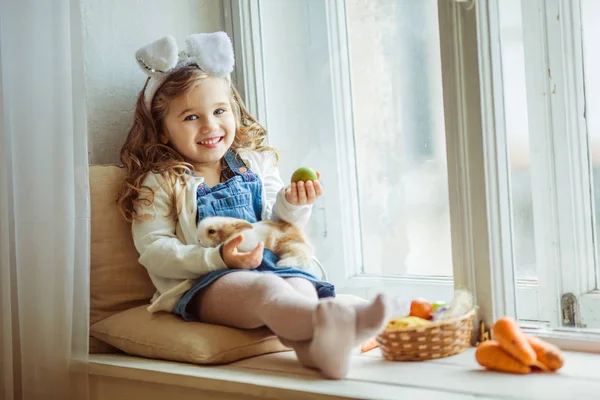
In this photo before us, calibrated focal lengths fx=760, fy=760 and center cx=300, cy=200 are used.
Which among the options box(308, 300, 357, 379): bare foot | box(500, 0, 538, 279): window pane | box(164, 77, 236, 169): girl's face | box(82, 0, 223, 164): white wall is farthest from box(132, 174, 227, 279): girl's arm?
box(500, 0, 538, 279): window pane

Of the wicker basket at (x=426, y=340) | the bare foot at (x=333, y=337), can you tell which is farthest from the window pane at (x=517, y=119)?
the bare foot at (x=333, y=337)

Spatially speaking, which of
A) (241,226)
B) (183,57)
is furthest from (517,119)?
(183,57)

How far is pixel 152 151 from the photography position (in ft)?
5.65

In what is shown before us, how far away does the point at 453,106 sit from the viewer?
151 centimetres

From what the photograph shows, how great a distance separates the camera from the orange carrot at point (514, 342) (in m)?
1.26

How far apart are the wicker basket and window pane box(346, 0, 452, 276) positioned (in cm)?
39

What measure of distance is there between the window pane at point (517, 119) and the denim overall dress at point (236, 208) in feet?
1.36

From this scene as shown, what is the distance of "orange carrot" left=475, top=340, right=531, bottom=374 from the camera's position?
49.9 inches

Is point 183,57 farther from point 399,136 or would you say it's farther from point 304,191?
point 399,136

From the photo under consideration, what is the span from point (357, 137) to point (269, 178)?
0.31 m

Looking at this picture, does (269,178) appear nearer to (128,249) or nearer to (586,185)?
(128,249)

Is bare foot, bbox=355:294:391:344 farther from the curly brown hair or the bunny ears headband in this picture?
the bunny ears headband

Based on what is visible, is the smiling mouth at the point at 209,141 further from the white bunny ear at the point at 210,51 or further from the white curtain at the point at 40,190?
the white curtain at the point at 40,190

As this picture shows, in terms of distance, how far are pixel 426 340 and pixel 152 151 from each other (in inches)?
29.5
